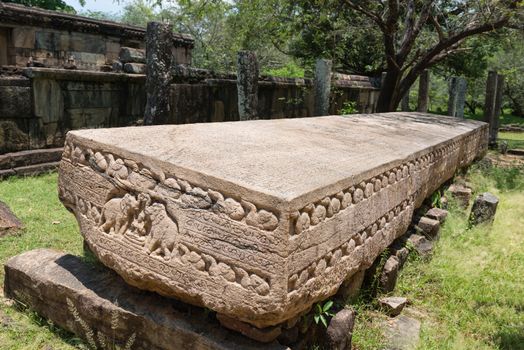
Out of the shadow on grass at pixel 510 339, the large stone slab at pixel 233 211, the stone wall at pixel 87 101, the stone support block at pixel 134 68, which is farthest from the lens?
the stone support block at pixel 134 68

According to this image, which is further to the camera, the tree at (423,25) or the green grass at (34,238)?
the tree at (423,25)

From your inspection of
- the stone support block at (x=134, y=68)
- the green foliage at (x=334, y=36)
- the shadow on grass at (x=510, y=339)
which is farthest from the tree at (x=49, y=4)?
the shadow on grass at (x=510, y=339)

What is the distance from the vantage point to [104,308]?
7.22 ft

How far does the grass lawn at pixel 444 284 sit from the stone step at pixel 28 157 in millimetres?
394

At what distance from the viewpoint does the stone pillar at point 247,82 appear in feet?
21.7

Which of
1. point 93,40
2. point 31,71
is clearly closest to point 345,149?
point 31,71

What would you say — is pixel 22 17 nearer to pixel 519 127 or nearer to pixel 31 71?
pixel 31 71

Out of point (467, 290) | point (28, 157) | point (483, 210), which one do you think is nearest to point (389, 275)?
point (467, 290)

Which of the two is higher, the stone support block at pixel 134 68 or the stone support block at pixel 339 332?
the stone support block at pixel 134 68

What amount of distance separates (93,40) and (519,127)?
15741mm

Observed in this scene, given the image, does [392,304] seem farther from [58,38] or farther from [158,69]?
[58,38]

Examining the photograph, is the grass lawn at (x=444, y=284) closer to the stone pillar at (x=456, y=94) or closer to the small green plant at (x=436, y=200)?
the small green plant at (x=436, y=200)

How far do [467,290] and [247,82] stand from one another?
440 cm

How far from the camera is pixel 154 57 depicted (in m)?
5.74
